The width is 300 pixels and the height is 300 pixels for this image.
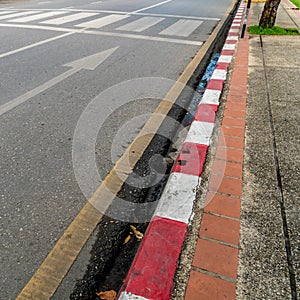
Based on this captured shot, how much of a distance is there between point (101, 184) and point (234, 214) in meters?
1.18

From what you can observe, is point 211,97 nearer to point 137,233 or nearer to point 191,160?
point 191,160

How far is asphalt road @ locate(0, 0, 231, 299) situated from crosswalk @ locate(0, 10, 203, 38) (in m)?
0.03

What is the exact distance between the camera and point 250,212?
7.04ft

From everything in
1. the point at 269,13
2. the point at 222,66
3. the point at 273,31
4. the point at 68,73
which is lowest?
the point at 68,73

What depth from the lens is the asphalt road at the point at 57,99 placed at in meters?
2.21

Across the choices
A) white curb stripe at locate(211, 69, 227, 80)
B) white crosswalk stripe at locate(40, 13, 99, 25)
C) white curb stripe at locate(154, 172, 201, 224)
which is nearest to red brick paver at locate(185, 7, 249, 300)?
white curb stripe at locate(154, 172, 201, 224)

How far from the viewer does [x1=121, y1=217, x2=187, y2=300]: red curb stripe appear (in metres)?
1.68

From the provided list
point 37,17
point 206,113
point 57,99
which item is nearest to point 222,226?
point 206,113

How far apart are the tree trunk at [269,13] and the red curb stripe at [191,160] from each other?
6.31 metres

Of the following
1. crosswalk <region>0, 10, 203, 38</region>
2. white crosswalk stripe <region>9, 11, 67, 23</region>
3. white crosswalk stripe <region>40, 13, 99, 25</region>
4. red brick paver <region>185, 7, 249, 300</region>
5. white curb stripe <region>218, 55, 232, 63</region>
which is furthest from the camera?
white crosswalk stripe <region>9, 11, 67, 23</region>

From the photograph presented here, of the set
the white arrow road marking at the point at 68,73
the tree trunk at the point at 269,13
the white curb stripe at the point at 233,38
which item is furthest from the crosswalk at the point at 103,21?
the white arrow road marking at the point at 68,73

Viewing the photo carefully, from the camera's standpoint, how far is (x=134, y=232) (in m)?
2.19

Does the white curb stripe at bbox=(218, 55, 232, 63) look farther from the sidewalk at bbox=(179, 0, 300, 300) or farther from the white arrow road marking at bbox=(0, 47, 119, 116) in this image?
the white arrow road marking at bbox=(0, 47, 119, 116)

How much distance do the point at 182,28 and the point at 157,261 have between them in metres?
8.29
